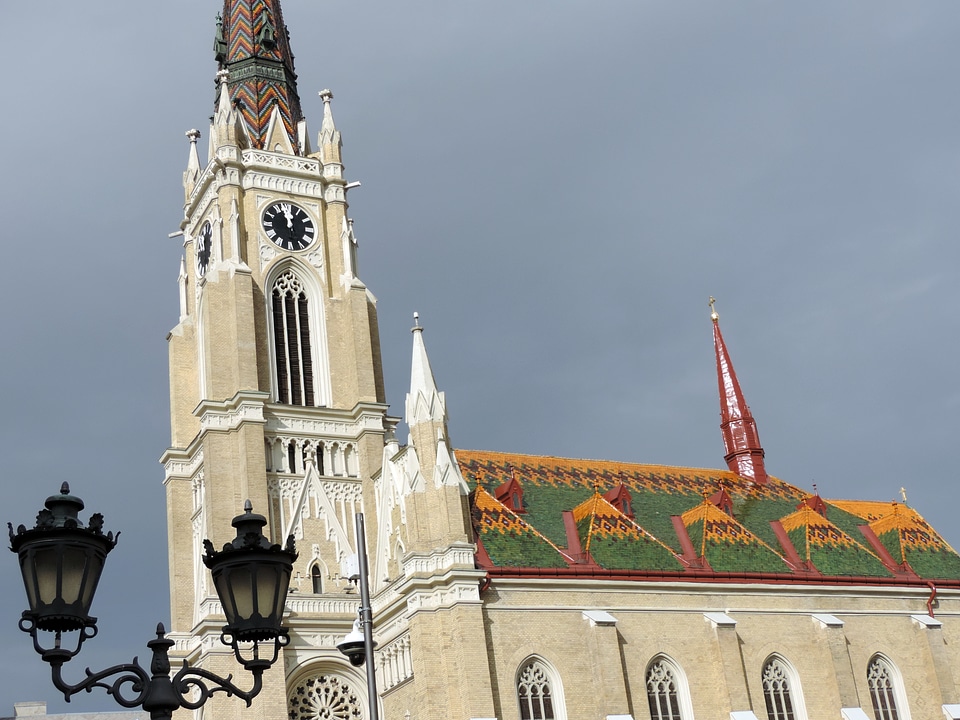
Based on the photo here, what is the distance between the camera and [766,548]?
4325 cm

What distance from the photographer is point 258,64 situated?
55812mm

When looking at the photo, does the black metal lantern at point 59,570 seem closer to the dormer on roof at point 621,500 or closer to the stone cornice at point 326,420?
the dormer on roof at point 621,500

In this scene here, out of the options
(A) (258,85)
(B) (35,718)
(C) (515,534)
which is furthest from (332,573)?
(B) (35,718)

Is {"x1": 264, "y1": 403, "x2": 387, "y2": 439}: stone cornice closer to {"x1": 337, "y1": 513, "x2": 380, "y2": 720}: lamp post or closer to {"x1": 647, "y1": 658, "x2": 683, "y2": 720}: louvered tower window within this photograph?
{"x1": 647, "y1": 658, "x2": 683, "y2": 720}: louvered tower window

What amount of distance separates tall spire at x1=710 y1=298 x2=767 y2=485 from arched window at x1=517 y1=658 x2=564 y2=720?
18.9 metres

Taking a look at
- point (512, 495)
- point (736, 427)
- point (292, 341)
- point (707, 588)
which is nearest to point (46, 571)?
point (512, 495)

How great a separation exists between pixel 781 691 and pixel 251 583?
33.9 metres

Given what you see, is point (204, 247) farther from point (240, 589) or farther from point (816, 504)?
point (240, 589)

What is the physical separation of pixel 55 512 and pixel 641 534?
33270 millimetres

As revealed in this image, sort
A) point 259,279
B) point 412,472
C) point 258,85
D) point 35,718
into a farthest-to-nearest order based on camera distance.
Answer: point 35,718 < point 258,85 < point 259,279 < point 412,472

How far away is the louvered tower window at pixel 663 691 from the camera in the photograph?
124 feet

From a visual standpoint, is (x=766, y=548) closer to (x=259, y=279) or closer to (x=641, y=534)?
(x=641, y=534)

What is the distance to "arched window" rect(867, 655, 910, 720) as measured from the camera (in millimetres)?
41906

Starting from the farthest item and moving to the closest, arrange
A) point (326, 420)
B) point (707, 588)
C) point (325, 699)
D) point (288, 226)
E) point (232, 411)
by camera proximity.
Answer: point (288, 226) < point (326, 420) < point (232, 411) < point (325, 699) < point (707, 588)
